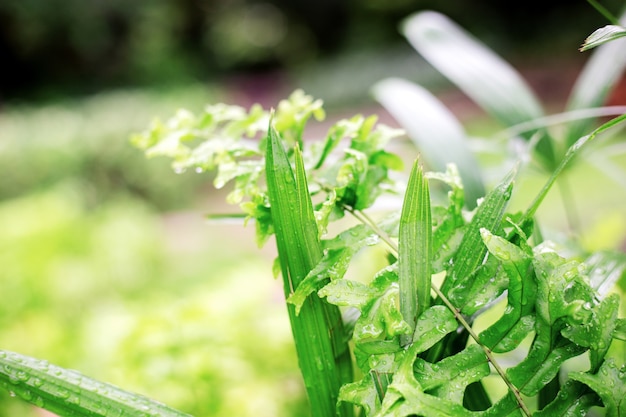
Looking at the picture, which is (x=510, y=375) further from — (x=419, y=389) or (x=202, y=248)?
(x=202, y=248)

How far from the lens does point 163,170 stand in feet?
17.6

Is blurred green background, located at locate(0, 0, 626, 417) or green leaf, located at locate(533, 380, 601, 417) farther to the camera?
blurred green background, located at locate(0, 0, 626, 417)

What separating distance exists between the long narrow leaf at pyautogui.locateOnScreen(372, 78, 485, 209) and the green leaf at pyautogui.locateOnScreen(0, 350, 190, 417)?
0.48 metres

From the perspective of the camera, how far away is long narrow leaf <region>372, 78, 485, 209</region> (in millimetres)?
847

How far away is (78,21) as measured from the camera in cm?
941

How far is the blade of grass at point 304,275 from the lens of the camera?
55 cm

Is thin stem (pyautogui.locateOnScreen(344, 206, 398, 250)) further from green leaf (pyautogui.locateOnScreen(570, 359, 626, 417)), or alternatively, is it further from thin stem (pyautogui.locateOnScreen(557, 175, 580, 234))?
thin stem (pyautogui.locateOnScreen(557, 175, 580, 234))

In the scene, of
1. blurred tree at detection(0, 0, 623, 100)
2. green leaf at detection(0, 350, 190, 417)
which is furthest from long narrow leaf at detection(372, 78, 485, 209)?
blurred tree at detection(0, 0, 623, 100)

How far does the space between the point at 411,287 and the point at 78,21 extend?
33.1ft

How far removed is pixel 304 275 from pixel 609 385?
0.87 ft

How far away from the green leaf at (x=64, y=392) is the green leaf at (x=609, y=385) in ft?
1.11

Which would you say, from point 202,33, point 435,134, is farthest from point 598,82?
point 202,33

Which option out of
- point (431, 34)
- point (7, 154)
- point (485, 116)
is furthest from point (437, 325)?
point (485, 116)

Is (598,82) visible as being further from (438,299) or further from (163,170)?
(163,170)
